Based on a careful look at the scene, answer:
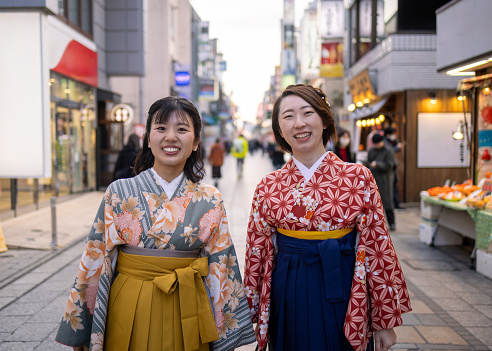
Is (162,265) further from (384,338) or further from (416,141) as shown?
(416,141)

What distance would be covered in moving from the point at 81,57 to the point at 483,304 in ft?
40.1

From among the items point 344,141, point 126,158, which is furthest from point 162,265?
point 344,141

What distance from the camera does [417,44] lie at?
43.6ft

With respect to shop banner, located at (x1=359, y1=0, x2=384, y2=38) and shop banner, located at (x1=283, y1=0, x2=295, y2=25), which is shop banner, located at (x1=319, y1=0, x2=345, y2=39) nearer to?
shop banner, located at (x1=359, y1=0, x2=384, y2=38)

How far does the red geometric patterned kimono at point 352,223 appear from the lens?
8.08 feet

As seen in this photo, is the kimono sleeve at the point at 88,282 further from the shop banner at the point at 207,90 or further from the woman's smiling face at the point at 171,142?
the shop banner at the point at 207,90

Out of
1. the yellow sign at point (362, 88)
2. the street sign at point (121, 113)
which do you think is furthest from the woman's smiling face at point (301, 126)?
the street sign at point (121, 113)

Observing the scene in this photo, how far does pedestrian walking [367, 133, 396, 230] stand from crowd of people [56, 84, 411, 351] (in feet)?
21.6

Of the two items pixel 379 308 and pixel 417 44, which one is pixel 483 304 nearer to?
pixel 379 308

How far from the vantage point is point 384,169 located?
9.05 meters

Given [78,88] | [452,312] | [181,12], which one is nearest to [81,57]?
[78,88]

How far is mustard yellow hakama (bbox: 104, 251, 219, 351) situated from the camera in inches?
93.0

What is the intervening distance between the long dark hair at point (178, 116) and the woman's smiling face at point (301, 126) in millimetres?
511

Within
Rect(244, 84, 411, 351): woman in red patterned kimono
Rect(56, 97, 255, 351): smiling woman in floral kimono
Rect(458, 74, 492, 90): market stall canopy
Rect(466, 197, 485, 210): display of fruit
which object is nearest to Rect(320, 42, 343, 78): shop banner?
Rect(458, 74, 492, 90): market stall canopy
